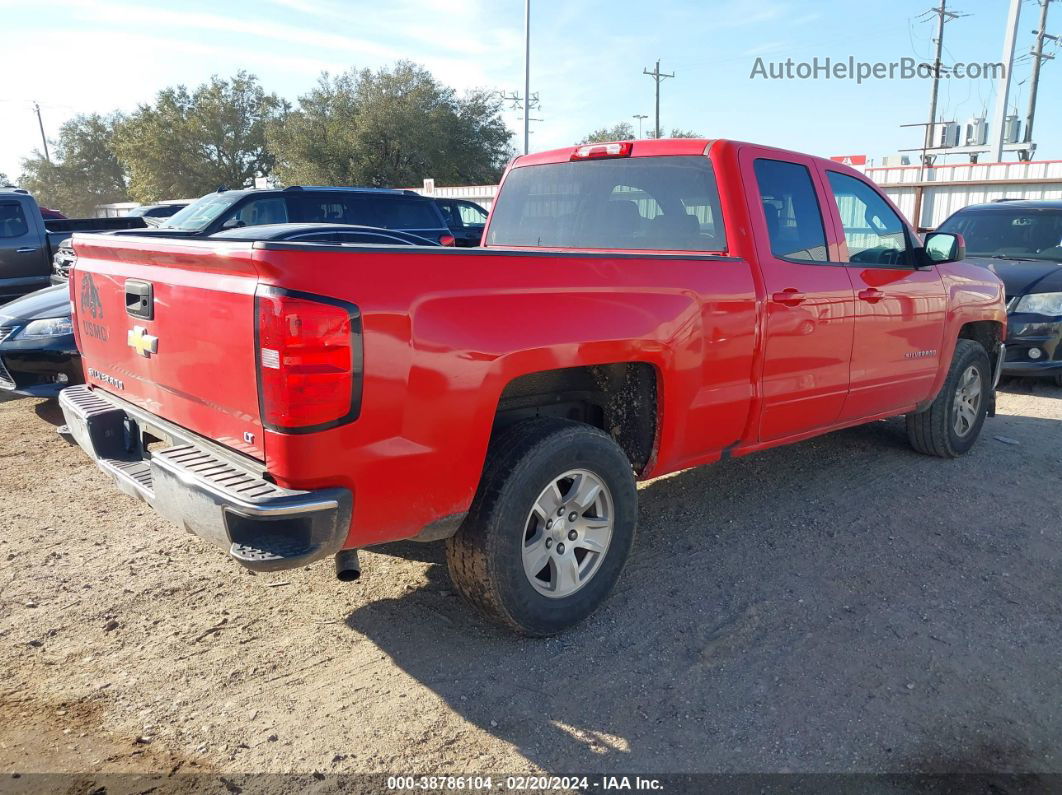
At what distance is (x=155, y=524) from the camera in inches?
170

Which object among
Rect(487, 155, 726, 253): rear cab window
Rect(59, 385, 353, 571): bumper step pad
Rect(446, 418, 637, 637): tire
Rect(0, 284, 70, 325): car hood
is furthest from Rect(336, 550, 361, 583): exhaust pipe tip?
Rect(0, 284, 70, 325): car hood

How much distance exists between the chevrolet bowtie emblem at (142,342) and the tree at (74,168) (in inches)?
2817

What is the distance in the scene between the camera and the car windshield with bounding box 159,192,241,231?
9828 millimetres

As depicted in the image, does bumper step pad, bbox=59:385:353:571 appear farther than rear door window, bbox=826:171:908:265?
No

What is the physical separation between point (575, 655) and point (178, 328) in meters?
1.96

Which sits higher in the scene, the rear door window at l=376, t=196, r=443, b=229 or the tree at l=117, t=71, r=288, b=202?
the tree at l=117, t=71, r=288, b=202

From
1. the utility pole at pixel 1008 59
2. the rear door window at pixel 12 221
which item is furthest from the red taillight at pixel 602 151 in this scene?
the utility pole at pixel 1008 59

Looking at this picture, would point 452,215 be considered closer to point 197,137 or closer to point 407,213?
point 407,213

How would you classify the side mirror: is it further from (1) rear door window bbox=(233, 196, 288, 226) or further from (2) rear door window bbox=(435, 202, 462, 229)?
(2) rear door window bbox=(435, 202, 462, 229)

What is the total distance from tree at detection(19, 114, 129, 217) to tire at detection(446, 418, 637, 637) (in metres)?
72.4

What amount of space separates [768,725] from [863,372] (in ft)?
8.06

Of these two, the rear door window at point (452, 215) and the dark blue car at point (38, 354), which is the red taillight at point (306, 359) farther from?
the rear door window at point (452, 215)

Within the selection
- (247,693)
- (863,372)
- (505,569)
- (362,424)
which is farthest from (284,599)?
(863,372)

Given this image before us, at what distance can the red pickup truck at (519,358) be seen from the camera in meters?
2.37
